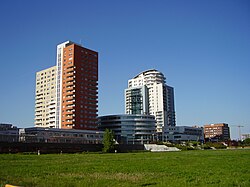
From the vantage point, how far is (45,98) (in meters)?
167

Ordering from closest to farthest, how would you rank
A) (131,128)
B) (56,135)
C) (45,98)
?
(56,135), (45,98), (131,128)

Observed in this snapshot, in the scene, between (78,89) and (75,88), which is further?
(78,89)

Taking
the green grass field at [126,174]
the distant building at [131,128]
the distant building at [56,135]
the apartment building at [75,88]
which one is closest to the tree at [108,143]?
the distant building at [56,135]

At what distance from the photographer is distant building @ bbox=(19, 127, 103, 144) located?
119000 millimetres

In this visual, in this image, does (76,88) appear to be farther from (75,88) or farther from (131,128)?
(131,128)

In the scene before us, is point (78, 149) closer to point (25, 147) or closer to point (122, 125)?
point (25, 147)

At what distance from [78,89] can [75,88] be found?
1694mm

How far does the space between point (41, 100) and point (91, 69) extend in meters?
37.7

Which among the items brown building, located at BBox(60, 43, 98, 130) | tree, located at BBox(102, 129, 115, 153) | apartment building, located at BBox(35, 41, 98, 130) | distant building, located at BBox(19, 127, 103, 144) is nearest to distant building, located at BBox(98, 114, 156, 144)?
apartment building, located at BBox(35, 41, 98, 130)

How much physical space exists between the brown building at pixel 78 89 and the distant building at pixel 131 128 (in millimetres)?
23324

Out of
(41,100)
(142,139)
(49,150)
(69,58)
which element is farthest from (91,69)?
(49,150)

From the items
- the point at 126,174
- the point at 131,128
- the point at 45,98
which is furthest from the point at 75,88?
the point at 126,174

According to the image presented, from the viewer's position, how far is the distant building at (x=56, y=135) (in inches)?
4685

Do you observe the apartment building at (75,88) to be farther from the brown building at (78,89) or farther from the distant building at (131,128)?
the distant building at (131,128)
